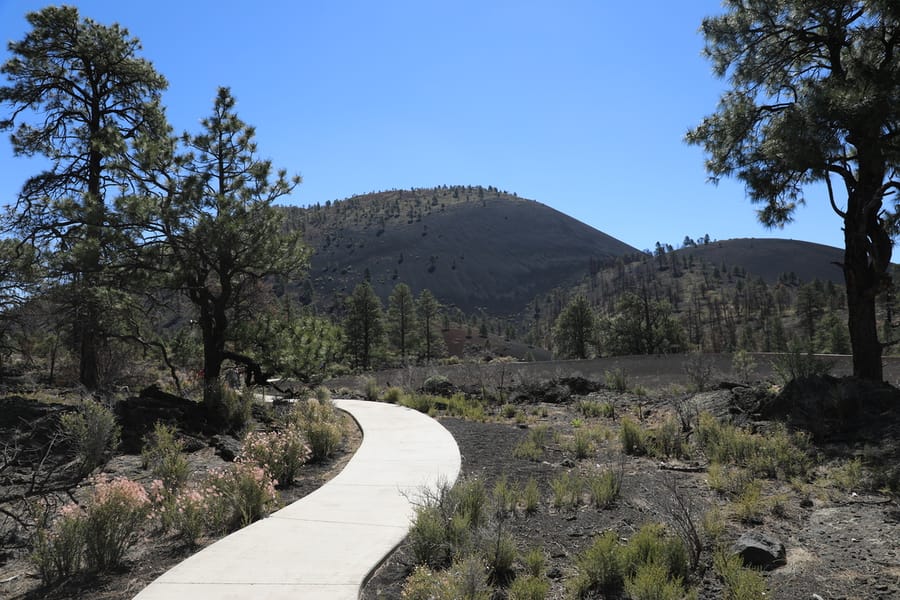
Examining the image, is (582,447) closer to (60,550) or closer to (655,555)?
(655,555)

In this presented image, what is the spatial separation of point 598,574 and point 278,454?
4897 mm

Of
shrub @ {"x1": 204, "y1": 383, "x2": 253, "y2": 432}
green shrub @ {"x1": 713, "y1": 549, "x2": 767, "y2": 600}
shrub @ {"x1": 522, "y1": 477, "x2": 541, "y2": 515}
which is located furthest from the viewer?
shrub @ {"x1": 204, "y1": 383, "x2": 253, "y2": 432}

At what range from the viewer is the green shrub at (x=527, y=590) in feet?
12.7

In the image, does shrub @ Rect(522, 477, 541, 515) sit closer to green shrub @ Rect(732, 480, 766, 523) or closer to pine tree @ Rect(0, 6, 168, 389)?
green shrub @ Rect(732, 480, 766, 523)

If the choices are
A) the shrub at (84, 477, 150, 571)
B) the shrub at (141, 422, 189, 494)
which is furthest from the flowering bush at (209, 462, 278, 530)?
the shrub at (84, 477, 150, 571)

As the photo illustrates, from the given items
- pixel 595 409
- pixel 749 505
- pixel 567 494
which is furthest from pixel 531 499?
pixel 595 409

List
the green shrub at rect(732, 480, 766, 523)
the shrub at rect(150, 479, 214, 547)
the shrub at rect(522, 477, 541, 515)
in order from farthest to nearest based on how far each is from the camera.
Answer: the shrub at rect(522, 477, 541, 515) → the green shrub at rect(732, 480, 766, 523) → the shrub at rect(150, 479, 214, 547)

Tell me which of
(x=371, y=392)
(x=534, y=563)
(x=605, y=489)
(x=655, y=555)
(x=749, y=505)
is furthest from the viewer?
(x=371, y=392)

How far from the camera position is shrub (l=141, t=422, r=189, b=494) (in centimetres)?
695

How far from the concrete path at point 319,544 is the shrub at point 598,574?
1663 mm

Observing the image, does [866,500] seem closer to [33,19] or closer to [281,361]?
[281,361]

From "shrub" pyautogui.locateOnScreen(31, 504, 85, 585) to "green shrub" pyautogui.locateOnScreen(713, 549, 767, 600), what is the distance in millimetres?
5104

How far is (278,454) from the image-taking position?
24.9ft

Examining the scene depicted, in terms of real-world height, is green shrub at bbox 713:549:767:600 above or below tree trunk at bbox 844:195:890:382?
below
